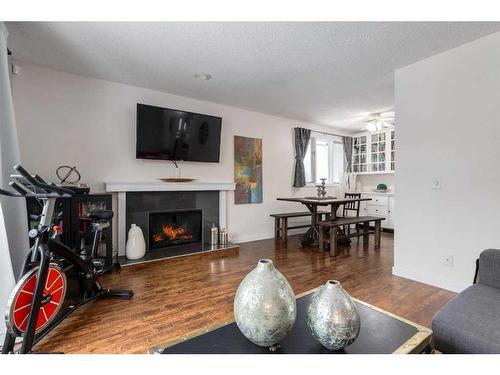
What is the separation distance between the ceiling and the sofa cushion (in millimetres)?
2124

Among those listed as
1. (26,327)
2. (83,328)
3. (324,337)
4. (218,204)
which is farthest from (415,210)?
(26,327)

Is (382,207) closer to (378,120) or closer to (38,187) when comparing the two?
(378,120)

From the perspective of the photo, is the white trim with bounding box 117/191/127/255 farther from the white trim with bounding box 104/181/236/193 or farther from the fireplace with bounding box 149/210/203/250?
the fireplace with bounding box 149/210/203/250

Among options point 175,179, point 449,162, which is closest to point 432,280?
point 449,162

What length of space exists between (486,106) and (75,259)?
149 inches

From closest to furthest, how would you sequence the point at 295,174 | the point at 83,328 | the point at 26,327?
1. the point at 26,327
2. the point at 83,328
3. the point at 295,174

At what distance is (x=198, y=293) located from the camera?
2443 mm

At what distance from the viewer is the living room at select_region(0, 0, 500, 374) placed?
48.7 inches

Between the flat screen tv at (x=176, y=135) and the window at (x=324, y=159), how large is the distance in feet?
7.90

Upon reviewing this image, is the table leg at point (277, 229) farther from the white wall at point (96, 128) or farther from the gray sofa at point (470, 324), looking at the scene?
the gray sofa at point (470, 324)

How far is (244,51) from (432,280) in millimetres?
3053

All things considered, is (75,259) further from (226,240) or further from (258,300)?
→ (226,240)
